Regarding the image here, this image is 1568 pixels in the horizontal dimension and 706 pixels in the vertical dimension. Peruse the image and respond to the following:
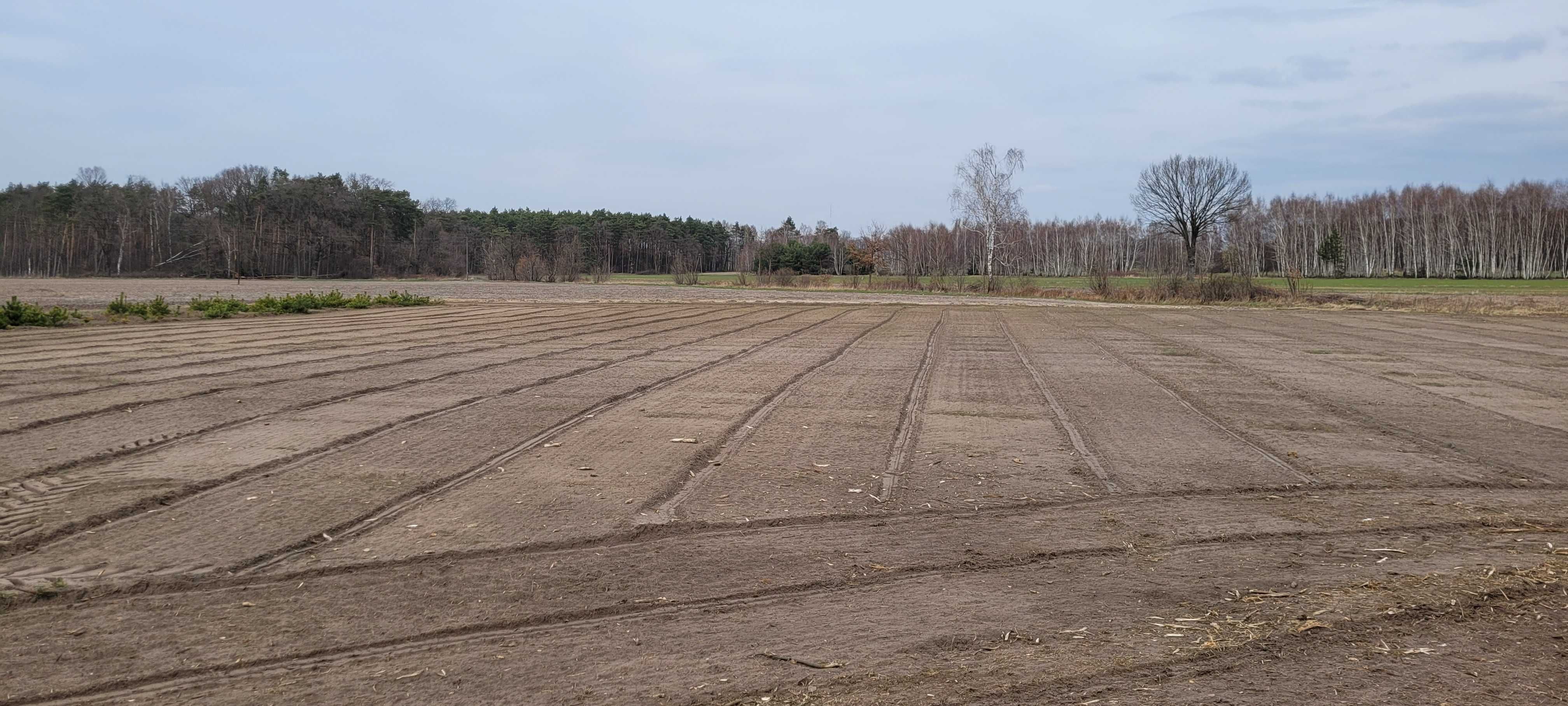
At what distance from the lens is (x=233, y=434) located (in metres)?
8.51

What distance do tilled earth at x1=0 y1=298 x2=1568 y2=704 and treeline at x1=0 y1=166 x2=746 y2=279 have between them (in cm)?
7392

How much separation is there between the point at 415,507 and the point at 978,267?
90.0 m

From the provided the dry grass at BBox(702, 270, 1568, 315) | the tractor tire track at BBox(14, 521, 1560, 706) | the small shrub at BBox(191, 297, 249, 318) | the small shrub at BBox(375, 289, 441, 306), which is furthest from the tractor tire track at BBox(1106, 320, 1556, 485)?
the small shrub at BBox(375, 289, 441, 306)

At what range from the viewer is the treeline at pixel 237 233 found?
92.8 meters

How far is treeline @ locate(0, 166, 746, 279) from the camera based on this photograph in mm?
92750

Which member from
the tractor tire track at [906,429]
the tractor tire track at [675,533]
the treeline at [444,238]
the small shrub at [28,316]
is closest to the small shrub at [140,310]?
the small shrub at [28,316]

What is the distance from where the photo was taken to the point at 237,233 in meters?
94.2

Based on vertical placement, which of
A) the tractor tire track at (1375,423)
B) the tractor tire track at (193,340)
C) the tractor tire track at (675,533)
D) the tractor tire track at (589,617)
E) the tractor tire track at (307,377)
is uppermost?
the tractor tire track at (193,340)

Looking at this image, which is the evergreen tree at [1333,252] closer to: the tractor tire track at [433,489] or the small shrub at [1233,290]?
the small shrub at [1233,290]

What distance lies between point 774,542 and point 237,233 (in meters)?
105

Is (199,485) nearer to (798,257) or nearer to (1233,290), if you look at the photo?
(1233,290)

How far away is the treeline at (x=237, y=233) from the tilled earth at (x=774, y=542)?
73.9m

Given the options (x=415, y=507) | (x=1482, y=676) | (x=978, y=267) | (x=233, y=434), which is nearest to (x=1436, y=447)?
(x=1482, y=676)

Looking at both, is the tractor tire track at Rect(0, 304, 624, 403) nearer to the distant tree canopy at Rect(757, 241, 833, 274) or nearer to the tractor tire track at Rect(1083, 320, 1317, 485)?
the tractor tire track at Rect(1083, 320, 1317, 485)
